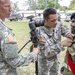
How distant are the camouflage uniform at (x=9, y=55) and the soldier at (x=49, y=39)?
2.85 feet

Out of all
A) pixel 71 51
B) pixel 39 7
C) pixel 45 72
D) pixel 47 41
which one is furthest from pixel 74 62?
pixel 39 7

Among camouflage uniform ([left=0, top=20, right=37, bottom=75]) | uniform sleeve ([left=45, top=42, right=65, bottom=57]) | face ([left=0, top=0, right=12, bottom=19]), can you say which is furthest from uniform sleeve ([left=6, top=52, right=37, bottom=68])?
uniform sleeve ([left=45, top=42, right=65, bottom=57])

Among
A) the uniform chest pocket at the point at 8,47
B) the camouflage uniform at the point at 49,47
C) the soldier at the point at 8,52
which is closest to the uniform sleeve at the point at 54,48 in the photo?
the camouflage uniform at the point at 49,47

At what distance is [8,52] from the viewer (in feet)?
7.82

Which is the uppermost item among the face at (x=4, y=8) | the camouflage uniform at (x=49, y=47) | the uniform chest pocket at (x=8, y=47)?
the face at (x=4, y=8)

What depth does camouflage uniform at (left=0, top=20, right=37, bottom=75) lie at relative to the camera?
Result: 93.7 inches

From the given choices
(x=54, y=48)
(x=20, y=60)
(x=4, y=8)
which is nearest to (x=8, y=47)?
(x=20, y=60)

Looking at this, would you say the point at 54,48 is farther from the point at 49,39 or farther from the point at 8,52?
the point at 8,52

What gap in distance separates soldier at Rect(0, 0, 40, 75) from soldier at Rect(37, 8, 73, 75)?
2.89 feet

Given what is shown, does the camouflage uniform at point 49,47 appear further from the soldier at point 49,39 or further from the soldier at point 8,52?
the soldier at point 8,52

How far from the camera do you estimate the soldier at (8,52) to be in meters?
2.38

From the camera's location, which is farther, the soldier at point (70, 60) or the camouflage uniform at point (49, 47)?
the camouflage uniform at point (49, 47)

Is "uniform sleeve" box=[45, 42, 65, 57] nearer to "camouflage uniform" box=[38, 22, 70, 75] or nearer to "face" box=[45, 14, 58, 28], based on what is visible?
"camouflage uniform" box=[38, 22, 70, 75]

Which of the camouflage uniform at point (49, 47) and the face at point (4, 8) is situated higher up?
the face at point (4, 8)
